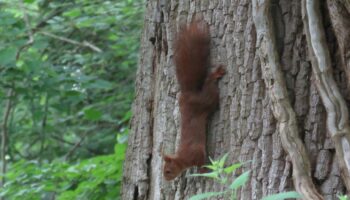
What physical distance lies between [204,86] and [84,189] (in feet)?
4.87

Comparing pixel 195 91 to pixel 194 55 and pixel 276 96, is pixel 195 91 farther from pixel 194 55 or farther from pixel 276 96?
pixel 276 96

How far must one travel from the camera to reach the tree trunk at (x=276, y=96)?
1766 mm

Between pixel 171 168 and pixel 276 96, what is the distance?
394 mm

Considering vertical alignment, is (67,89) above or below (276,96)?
above

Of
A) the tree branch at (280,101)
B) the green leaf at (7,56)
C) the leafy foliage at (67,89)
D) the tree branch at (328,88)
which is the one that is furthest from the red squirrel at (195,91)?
the green leaf at (7,56)

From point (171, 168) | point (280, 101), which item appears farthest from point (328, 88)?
point (171, 168)

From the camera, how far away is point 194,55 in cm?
198

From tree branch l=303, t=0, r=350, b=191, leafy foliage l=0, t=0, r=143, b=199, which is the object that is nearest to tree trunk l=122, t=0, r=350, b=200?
tree branch l=303, t=0, r=350, b=191

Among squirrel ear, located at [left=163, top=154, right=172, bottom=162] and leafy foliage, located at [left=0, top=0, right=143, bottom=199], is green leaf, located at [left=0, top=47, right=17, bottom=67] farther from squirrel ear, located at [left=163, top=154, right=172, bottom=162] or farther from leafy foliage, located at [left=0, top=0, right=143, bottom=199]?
squirrel ear, located at [left=163, top=154, right=172, bottom=162]

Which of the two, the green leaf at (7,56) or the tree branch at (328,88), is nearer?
the tree branch at (328,88)

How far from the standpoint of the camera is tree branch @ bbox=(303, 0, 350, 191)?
5.68ft

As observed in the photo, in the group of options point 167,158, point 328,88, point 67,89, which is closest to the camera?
point 328,88

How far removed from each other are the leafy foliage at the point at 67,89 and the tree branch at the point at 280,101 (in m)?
1.52

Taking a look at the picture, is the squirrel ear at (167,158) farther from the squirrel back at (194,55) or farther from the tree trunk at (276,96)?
the squirrel back at (194,55)
